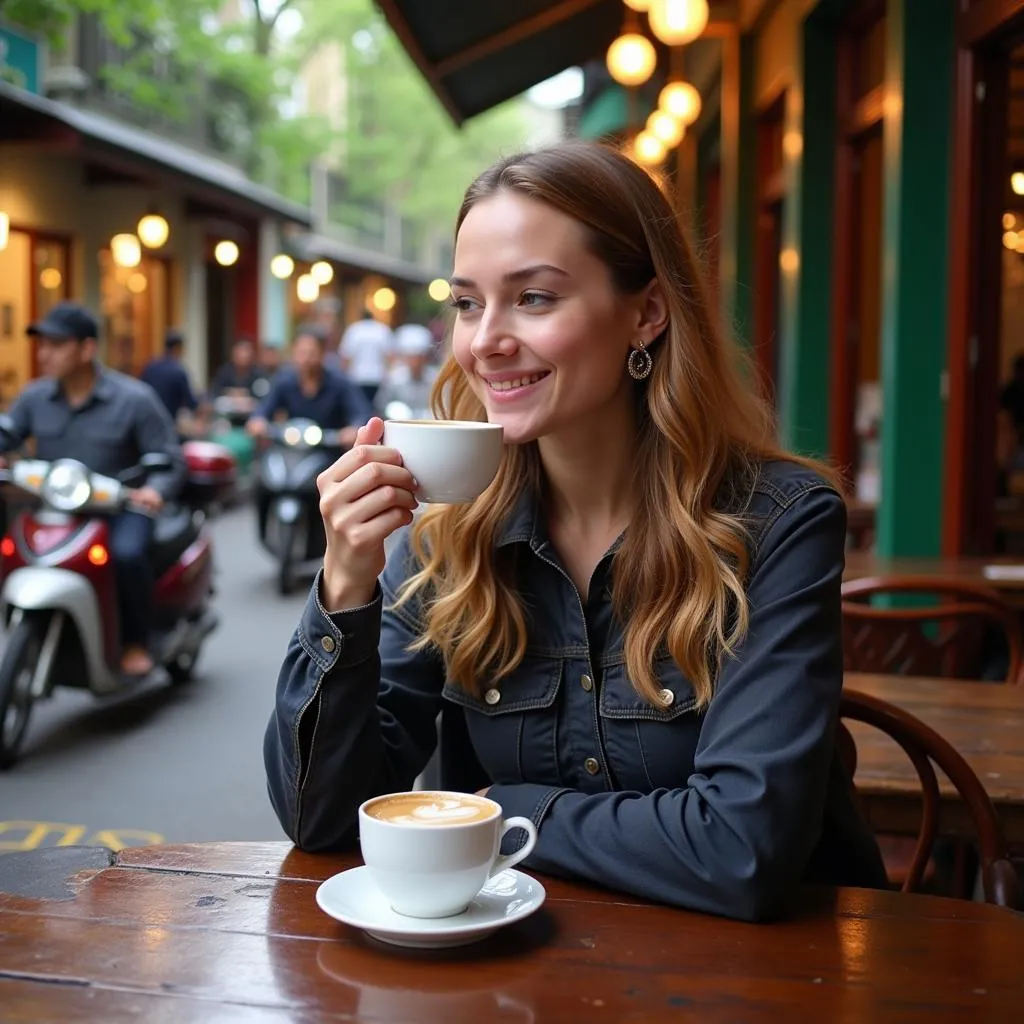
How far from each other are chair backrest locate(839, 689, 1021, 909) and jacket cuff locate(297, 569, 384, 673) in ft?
2.75

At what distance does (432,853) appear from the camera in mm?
1501

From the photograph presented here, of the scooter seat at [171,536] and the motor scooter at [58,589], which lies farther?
the scooter seat at [171,536]

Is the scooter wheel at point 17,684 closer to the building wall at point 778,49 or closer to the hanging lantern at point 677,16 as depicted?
the hanging lantern at point 677,16

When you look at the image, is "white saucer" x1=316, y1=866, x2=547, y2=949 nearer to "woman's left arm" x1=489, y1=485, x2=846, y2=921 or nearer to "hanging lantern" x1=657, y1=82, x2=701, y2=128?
"woman's left arm" x1=489, y1=485, x2=846, y2=921

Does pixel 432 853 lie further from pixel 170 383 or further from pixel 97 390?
pixel 170 383

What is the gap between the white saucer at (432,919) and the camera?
4.94 feet

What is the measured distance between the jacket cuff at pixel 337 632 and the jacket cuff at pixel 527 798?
27cm

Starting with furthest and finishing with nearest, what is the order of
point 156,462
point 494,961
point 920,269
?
point 920,269 → point 156,462 → point 494,961

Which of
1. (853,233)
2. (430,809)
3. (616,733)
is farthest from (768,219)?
(430,809)

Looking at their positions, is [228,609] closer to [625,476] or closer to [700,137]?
[625,476]

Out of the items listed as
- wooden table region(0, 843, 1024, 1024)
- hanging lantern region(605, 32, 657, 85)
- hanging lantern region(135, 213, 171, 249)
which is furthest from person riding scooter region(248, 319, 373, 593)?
wooden table region(0, 843, 1024, 1024)

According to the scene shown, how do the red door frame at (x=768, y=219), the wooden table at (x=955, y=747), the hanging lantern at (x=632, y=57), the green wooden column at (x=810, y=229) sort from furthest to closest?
the red door frame at (x=768, y=219) → the hanging lantern at (x=632, y=57) → the green wooden column at (x=810, y=229) → the wooden table at (x=955, y=747)

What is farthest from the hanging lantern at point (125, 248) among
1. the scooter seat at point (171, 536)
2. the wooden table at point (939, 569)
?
the wooden table at point (939, 569)

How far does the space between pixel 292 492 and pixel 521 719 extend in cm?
864
